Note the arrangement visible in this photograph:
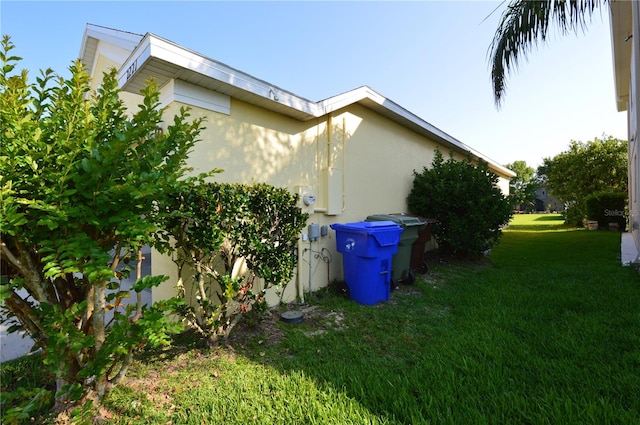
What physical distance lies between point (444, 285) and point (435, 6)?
259 inches

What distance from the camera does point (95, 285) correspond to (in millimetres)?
2199

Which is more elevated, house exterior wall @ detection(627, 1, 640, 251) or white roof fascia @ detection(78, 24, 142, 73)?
white roof fascia @ detection(78, 24, 142, 73)

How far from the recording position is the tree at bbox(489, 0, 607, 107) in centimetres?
532

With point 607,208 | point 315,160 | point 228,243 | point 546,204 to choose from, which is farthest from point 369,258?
point 546,204

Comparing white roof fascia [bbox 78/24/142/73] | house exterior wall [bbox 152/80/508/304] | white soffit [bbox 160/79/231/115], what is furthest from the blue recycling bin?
white roof fascia [bbox 78/24/142/73]

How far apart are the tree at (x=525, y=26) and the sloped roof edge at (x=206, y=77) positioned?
3.19 m

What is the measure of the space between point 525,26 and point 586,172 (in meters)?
17.9

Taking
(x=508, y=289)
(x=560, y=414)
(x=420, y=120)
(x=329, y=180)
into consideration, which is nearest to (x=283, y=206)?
(x=329, y=180)

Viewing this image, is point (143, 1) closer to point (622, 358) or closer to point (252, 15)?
point (252, 15)

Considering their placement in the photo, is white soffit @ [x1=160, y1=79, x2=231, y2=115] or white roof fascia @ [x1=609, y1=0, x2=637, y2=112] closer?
white soffit @ [x1=160, y1=79, x2=231, y2=115]

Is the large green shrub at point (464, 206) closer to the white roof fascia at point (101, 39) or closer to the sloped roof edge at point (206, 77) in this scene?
the sloped roof edge at point (206, 77)

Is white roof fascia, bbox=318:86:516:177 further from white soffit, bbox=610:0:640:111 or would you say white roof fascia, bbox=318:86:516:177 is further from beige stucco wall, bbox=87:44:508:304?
white soffit, bbox=610:0:640:111

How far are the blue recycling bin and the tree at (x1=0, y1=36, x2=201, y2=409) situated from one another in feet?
10.8

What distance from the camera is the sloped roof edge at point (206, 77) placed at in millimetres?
3379
